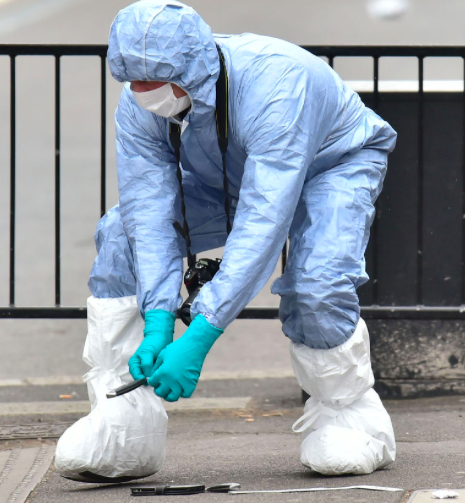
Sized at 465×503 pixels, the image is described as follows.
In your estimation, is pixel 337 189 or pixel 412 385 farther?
pixel 412 385

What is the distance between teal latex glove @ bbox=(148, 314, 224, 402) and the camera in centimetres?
257

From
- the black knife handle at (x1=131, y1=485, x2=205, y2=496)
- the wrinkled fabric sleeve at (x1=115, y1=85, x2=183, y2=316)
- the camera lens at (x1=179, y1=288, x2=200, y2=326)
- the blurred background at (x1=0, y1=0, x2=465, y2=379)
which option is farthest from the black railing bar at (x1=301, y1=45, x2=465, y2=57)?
the blurred background at (x1=0, y1=0, x2=465, y2=379)

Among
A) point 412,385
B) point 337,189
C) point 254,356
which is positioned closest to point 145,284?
point 337,189

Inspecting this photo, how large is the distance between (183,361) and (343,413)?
2.07ft

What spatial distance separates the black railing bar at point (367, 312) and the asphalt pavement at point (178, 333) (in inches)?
14.6

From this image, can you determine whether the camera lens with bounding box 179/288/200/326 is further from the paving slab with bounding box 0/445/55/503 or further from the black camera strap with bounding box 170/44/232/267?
the paving slab with bounding box 0/445/55/503

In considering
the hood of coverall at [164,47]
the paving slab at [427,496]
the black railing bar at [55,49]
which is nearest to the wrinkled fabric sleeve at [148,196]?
the hood of coverall at [164,47]

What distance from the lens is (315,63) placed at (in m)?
2.90

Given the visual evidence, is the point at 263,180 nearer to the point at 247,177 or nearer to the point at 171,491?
the point at 247,177

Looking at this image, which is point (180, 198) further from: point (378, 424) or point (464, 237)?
point (464, 237)

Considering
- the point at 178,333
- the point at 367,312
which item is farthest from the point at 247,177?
the point at 178,333

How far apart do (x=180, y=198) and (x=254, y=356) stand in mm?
2764

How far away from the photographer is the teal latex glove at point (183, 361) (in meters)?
2.57

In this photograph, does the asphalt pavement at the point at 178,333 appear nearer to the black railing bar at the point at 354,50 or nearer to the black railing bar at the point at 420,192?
the black railing bar at the point at 420,192
